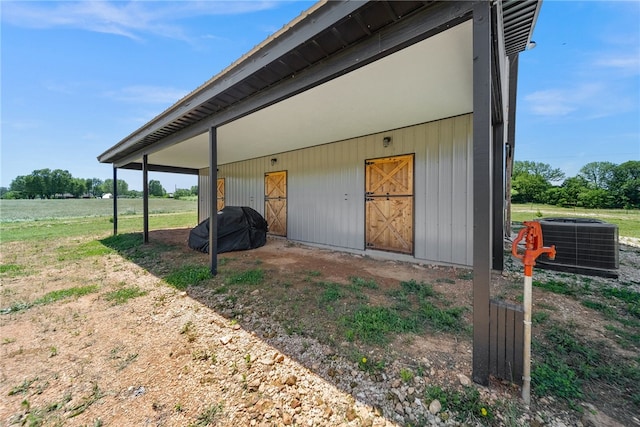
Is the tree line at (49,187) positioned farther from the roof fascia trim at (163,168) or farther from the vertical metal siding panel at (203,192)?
the roof fascia trim at (163,168)

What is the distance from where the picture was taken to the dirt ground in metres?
1.41

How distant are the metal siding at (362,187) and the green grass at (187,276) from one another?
3104 mm

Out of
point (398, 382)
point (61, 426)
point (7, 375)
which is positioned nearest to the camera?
point (61, 426)

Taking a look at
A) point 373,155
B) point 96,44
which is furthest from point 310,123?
point 96,44

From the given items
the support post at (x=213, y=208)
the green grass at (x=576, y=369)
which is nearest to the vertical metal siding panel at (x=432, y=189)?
the green grass at (x=576, y=369)

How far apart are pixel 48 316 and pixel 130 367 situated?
1826 mm

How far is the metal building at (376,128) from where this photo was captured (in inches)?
68.3

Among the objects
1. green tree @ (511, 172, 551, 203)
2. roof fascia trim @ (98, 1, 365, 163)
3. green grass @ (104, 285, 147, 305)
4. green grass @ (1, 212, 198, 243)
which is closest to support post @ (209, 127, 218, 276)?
roof fascia trim @ (98, 1, 365, 163)

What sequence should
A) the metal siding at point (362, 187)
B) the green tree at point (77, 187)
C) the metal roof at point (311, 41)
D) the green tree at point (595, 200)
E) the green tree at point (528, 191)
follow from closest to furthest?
the metal roof at point (311, 41)
the metal siding at point (362, 187)
the green tree at point (595, 200)
the green tree at point (528, 191)
the green tree at point (77, 187)

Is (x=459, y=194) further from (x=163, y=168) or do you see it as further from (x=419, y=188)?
(x=163, y=168)

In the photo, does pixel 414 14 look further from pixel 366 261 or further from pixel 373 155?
pixel 366 261

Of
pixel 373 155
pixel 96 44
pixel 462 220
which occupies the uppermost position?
pixel 96 44

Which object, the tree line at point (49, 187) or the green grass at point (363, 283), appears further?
the tree line at point (49, 187)

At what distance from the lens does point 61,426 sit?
135cm
